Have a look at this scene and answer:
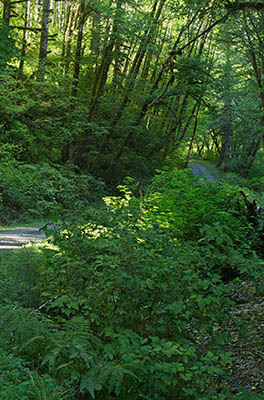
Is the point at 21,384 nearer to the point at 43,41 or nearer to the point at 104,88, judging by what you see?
the point at 43,41

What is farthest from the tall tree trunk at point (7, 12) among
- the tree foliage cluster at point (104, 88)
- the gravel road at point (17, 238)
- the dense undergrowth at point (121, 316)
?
the dense undergrowth at point (121, 316)

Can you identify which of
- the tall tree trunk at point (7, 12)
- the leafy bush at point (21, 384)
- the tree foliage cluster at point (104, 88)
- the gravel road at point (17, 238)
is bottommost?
the gravel road at point (17, 238)

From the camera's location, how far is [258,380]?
14.2ft

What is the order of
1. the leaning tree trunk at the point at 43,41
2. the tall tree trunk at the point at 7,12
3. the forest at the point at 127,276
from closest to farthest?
the forest at the point at 127,276 → the tall tree trunk at the point at 7,12 → the leaning tree trunk at the point at 43,41

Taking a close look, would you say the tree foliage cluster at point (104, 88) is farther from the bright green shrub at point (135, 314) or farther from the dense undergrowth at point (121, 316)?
the bright green shrub at point (135, 314)

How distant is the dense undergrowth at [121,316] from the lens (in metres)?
2.67

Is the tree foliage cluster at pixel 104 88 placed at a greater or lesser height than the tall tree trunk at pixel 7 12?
lesser

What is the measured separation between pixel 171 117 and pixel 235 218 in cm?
→ 1717

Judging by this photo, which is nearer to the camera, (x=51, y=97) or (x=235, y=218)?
(x=235, y=218)

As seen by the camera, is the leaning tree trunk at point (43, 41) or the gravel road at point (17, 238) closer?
the gravel road at point (17, 238)

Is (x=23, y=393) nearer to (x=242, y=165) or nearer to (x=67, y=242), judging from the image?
(x=67, y=242)

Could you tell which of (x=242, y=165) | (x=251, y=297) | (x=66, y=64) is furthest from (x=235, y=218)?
(x=242, y=165)

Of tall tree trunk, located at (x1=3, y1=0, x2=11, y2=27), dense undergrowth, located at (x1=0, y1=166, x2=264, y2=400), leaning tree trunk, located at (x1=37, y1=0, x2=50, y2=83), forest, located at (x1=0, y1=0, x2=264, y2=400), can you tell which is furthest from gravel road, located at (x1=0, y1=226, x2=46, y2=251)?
tall tree trunk, located at (x1=3, y1=0, x2=11, y2=27)

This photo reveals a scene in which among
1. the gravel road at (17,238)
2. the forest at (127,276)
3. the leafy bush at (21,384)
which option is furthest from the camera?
the gravel road at (17,238)
